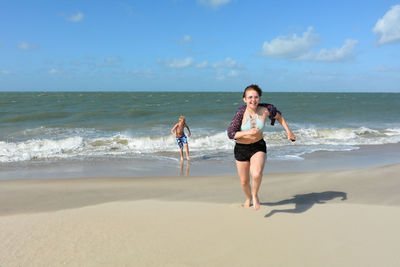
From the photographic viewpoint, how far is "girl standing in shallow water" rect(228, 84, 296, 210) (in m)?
3.65

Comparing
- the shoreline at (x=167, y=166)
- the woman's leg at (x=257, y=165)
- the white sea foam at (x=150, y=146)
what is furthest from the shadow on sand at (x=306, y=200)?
the white sea foam at (x=150, y=146)

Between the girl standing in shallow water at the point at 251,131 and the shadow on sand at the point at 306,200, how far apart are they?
562mm

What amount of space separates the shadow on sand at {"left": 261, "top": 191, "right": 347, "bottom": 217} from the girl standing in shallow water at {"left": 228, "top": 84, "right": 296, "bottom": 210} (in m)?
0.56

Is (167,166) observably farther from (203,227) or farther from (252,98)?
(252,98)

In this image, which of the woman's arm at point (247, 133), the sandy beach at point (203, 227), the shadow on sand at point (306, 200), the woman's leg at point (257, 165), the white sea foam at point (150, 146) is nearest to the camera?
the sandy beach at point (203, 227)

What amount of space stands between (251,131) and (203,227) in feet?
4.11

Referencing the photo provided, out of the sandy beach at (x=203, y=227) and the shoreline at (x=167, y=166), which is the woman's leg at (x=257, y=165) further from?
the shoreline at (x=167, y=166)

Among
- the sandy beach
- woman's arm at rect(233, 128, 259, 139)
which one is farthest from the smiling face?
the sandy beach

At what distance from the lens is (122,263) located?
2.71 metres

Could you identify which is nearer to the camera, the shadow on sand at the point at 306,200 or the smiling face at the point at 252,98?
the smiling face at the point at 252,98

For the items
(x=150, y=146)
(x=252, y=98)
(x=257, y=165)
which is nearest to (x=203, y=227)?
(x=257, y=165)

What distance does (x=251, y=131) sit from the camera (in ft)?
11.8

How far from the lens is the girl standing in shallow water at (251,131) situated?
3.65 metres

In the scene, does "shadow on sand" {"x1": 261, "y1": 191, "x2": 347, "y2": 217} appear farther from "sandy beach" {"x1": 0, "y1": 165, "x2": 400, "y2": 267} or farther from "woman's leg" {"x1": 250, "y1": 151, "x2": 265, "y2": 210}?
"woman's leg" {"x1": 250, "y1": 151, "x2": 265, "y2": 210}
